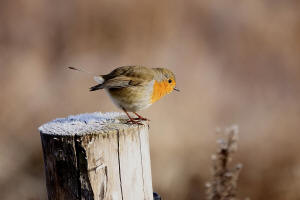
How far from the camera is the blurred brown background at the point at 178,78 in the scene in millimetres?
4953

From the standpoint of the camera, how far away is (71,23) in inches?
226

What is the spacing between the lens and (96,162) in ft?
6.71

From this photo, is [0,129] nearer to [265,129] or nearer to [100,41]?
[100,41]

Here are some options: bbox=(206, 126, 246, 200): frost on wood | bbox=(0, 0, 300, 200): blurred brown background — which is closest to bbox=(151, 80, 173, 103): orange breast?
bbox=(206, 126, 246, 200): frost on wood

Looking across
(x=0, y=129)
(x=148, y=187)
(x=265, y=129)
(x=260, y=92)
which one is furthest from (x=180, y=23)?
(x=148, y=187)

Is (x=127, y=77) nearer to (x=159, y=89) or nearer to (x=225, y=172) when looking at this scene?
(x=159, y=89)

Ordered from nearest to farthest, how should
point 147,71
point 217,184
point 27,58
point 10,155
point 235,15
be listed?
point 147,71, point 217,184, point 10,155, point 27,58, point 235,15

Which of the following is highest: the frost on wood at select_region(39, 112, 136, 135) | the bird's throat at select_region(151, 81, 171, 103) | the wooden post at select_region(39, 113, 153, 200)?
the bird's throat at select_region(151, 81, 171, 103)

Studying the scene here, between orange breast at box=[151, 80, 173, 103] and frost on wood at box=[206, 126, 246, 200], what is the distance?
2.11ft

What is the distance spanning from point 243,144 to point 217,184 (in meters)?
2.27

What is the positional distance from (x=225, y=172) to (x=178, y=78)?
244cm

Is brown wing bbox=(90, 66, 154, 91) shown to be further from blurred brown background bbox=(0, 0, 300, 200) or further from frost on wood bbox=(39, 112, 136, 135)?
blurred brown background bbox=(0, 0, 300, 200)

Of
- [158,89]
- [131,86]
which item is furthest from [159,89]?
[131,86]

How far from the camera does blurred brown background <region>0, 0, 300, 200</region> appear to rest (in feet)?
16.3
